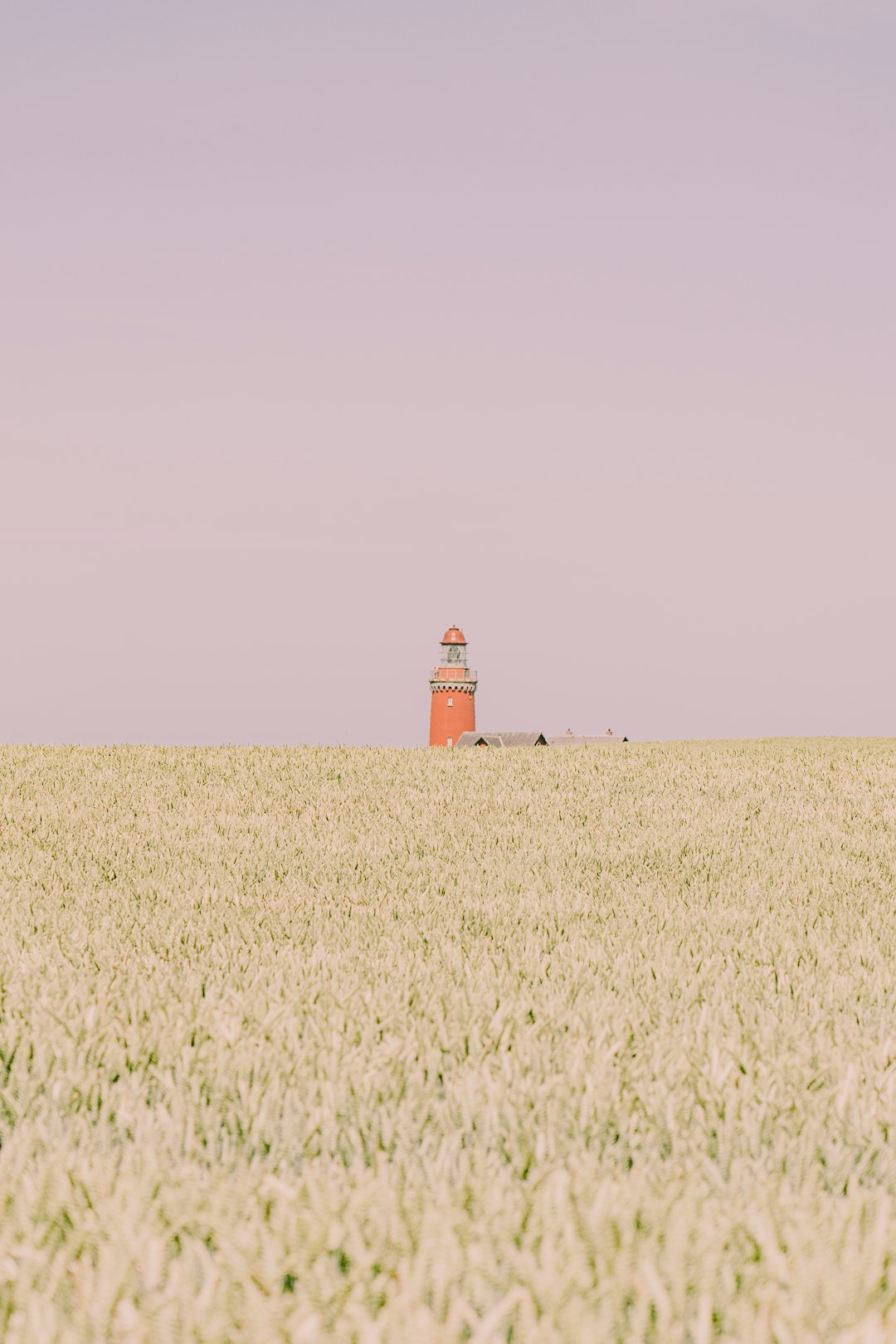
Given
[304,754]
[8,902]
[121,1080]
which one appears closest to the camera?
[121,1080]

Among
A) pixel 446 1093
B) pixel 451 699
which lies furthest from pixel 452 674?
pixel 446 1093

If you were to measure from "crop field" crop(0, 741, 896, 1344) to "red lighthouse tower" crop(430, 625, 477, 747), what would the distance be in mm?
63562

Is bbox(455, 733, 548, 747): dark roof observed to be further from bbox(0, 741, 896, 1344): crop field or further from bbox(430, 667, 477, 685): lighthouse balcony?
bbox(0, 741, 896, 1344): crop field

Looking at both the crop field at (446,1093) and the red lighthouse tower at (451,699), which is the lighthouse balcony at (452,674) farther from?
the crop field at (446,1093)

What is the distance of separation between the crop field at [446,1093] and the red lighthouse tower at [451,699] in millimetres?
63562

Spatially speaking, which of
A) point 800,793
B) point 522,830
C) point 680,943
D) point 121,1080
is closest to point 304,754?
point 522,830

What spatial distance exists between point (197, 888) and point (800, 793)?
8050 mm

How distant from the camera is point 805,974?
528 cm

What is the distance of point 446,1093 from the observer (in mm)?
3715

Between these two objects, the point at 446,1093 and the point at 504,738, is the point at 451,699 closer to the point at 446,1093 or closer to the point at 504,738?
the point at 504,738

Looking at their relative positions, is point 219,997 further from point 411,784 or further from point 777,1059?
point 411,784

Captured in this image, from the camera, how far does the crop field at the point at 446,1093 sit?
2305 mm

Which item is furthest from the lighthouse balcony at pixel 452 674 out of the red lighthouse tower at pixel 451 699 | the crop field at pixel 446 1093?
the crop field at pixel 446 1093

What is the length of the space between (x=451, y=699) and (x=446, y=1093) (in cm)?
6929
